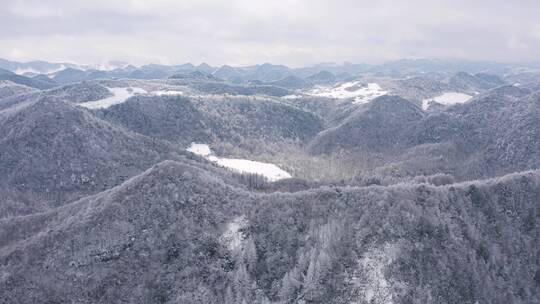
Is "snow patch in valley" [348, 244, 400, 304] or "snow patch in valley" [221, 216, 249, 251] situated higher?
"snow patch in valley" [221, 216, 249, 251]

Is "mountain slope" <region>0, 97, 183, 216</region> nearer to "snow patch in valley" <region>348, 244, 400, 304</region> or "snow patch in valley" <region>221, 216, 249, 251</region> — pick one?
"snow patch in valley" <region>221, 216, 249, 251</region>

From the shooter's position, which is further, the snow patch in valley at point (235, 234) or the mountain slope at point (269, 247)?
the snow patch in valley at point (235, 234)

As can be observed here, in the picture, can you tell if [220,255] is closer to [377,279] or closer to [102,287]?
[102,287]

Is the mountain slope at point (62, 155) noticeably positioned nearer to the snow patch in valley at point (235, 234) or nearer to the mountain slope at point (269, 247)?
the mountain slope at point (269, 247)

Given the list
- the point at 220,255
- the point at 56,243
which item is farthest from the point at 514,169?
the point at 56,243

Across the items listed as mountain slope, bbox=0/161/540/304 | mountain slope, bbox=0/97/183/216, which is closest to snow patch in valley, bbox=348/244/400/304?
mountain slope, bbox=0/161/540/304

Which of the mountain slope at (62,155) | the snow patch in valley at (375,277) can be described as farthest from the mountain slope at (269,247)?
the mountain slope at (62,155)

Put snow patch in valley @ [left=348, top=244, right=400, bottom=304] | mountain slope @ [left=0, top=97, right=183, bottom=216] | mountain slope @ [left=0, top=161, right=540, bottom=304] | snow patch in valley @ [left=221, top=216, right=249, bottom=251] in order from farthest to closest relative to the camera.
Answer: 1. mountain slope @ [left=0, top=97, right=183, bottom=216]
2. snow patch in valley @ [left=221, top=216, right=249, bottom=251]
3. mountain slope @ [left=0, top=161, right=540, bottom=304]
4. snow patch in valley @ [left=348, top=244, right=400, bottom=304]

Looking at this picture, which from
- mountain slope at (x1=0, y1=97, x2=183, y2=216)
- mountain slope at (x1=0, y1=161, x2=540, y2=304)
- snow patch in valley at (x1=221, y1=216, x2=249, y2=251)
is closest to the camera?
mountain slope at (x1=0, y1=161, x2=540, y2=304)

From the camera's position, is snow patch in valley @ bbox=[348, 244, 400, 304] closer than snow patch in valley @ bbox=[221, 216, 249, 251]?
Yes
